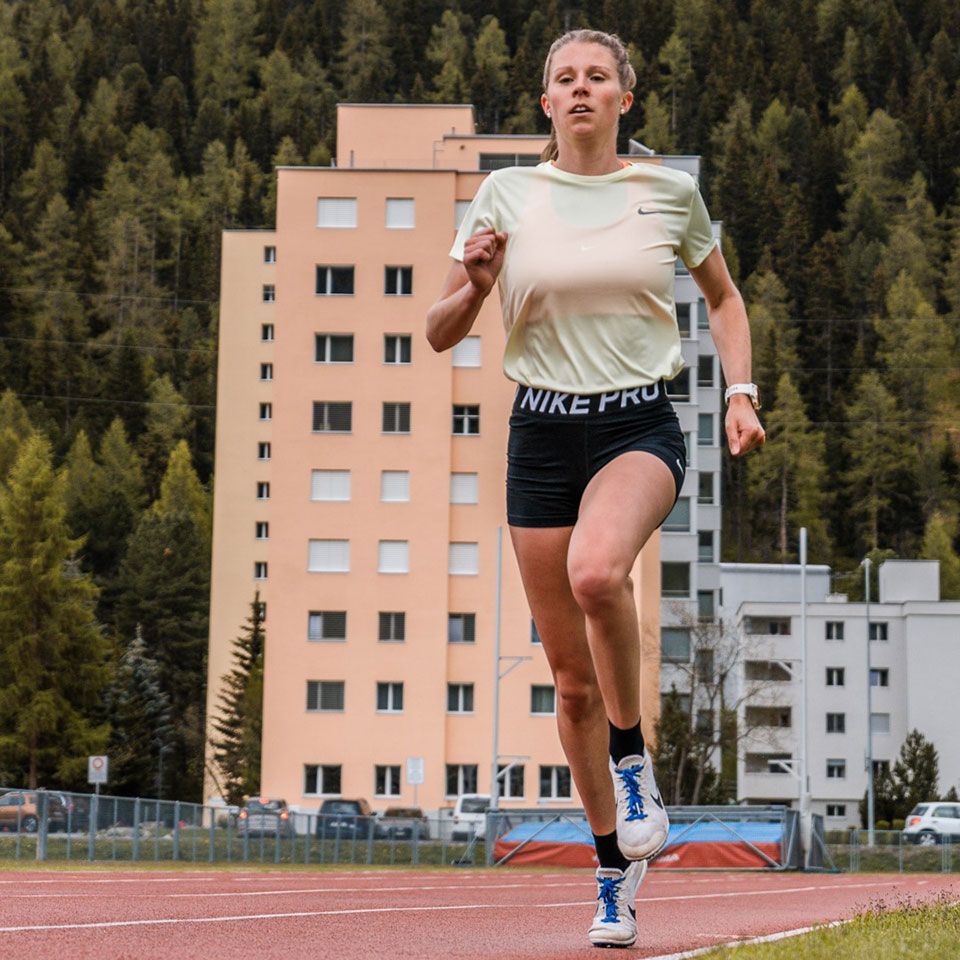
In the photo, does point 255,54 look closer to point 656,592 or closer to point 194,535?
point 194,535

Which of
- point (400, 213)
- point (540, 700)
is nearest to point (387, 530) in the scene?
point (540, 700)

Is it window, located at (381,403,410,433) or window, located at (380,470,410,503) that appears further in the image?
window, located at (381,403,410,433)

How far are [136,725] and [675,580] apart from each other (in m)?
26.3

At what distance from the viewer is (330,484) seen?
65.7 meters

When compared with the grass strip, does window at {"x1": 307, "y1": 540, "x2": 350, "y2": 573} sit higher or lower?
higher

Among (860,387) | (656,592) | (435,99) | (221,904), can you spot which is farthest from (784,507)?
(221,904)

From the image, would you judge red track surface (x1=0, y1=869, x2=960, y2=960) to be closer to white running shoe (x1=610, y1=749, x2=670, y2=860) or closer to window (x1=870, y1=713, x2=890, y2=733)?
white running shoe (x1=610, y1=749, x2=670, y2=860)

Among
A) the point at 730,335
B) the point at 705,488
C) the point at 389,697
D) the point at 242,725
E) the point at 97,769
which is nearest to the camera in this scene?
the point at 730,335

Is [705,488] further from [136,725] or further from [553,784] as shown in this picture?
[136,725]

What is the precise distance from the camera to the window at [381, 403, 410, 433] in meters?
65.9

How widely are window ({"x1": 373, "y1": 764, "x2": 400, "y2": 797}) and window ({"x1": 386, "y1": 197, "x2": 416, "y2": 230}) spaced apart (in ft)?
61.6

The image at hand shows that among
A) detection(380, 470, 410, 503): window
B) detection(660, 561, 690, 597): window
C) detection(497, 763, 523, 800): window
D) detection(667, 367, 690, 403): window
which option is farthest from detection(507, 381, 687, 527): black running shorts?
detection(660, 561, 690, 597): window

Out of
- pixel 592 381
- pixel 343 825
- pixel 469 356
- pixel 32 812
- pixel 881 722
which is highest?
pixel 469 356

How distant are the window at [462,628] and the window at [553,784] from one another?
5181mm
